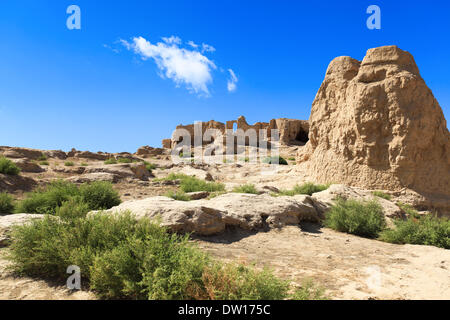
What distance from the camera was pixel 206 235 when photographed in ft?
15.0

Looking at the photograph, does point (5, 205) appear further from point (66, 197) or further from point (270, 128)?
point (270, 128)

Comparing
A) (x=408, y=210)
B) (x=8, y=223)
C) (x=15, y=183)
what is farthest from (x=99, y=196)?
(x=408, y=210)

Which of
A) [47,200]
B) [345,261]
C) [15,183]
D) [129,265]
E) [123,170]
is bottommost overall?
[345,261]

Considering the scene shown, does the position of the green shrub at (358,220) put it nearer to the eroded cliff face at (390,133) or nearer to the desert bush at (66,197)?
the eroded cliff face at (390,133)

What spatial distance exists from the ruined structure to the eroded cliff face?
2052 cm

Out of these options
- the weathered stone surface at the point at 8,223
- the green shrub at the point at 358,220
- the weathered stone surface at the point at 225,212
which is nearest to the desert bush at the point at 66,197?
the weathered stone surface at the point at 8,223

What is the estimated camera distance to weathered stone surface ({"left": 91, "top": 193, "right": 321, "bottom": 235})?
4.37 m

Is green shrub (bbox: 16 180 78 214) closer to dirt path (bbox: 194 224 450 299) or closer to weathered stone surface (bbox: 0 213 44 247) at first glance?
weathered stone surface (bbox: 0 213 44 247)

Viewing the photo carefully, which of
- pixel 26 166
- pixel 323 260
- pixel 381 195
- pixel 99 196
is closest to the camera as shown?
pixel 323 260

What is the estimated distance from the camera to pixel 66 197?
5953 millimetres

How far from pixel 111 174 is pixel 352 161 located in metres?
9.73

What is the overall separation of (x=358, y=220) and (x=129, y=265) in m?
5.01

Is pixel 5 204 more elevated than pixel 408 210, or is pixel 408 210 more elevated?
pixel 5 204
